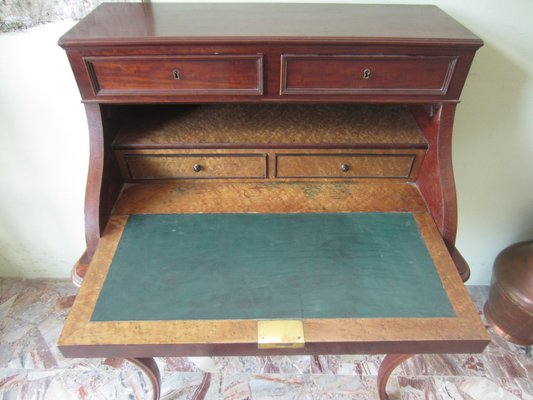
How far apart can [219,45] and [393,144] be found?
0.50 meters

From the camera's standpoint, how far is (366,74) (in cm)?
78

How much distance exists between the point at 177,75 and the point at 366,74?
0.40 meters

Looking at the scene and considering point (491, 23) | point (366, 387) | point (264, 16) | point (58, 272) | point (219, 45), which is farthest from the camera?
point (58, 272)

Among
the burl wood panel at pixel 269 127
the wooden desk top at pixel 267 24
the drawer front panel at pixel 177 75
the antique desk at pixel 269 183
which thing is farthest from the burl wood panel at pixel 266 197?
the wooden desk top at pixel 267 24

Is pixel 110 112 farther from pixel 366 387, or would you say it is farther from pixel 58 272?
pixel 366 387

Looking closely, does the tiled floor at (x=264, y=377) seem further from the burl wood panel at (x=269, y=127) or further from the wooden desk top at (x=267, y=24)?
the wooden desk top at (x=267, y=24)

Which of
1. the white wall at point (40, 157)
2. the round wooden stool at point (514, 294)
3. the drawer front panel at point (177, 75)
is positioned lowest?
the round wooden stool at point (514, 294)

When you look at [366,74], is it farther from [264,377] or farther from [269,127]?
[264,377]

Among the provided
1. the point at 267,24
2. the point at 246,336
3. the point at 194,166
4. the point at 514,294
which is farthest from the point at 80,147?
the point at 514,294

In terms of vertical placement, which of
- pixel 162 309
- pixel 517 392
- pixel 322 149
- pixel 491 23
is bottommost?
pixel 517 392

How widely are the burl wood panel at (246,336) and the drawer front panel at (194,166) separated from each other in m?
0.39

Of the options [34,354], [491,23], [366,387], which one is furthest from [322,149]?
[34,354]

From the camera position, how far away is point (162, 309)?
0.75m

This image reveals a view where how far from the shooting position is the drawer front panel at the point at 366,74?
0.76 meters
